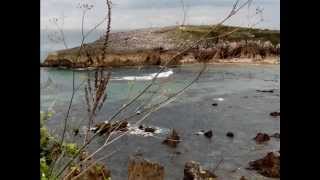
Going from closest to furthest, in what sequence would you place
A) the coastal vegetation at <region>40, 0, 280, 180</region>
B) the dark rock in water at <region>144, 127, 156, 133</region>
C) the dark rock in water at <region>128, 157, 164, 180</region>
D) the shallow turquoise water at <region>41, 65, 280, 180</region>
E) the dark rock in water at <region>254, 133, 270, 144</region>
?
the coastal vegetation at <region>40, 0, 280, 180</region> < the dark rock in water at <region>128, 157, 164, 180</region> < the shallow turquoise water at <region>41, 65, 280, 180</region> < the dark rock in water at <region>144, 127, 156, 133</region> < the dark rock in water at <region>254, 133, 270, 144</region>

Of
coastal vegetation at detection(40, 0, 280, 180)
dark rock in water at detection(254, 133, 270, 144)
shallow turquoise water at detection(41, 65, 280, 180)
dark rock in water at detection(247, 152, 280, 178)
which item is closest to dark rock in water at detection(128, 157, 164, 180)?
shallow turquoise water at detection(41, 65, 280, 180)

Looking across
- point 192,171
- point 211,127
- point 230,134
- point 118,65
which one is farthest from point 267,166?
point 118,65

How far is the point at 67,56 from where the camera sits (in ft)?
7.52

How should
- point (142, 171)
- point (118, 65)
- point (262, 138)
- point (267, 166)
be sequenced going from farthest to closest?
point (262, 138), point (267, 166), point (142, 171), point (118, 65)

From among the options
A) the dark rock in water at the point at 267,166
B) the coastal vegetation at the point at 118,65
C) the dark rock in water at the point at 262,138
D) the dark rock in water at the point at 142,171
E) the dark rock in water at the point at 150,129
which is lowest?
the dark rock in water at the point at 267,166

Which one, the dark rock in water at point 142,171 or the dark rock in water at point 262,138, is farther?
the dark rock in water at point 262,138

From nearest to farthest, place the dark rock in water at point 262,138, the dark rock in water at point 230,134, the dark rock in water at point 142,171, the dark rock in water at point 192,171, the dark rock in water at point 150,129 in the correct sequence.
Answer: the dark rock in water at point 142,171 < the dark rock in water at point 192,171 < the dark rock in water at point 150,129 < the dark rock in water at point 262,138 < the dark rock in water at point 230,134

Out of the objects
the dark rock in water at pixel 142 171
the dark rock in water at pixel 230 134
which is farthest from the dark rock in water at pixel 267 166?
the dark rock in water at pixel 142 171

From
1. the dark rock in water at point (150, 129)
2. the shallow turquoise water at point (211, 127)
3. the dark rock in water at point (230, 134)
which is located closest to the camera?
the shallow turquoise water at point (211, 127)

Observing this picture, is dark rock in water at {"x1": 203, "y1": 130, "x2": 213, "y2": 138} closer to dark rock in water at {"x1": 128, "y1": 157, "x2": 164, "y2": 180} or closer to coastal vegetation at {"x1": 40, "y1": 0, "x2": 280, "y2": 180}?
dark rock in water at {"x1": 128, "y1": 157, "x2": 164, "y2": 180}

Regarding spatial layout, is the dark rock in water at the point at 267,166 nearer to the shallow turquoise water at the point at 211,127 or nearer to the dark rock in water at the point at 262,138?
the shallow turquoise water at the point at 211,127

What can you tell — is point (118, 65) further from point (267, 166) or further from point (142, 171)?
point (267, 166)
